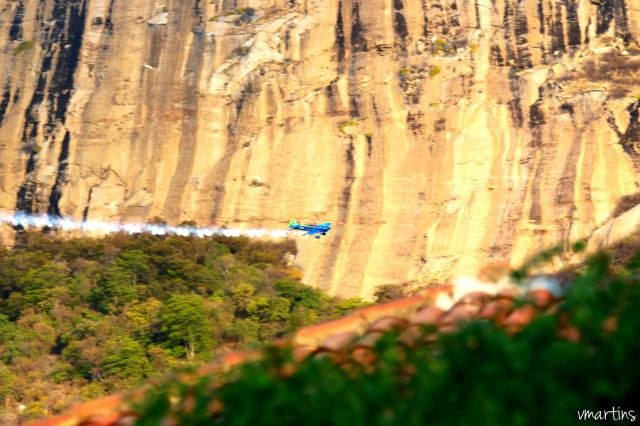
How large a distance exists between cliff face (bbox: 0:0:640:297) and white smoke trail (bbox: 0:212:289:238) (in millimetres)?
429

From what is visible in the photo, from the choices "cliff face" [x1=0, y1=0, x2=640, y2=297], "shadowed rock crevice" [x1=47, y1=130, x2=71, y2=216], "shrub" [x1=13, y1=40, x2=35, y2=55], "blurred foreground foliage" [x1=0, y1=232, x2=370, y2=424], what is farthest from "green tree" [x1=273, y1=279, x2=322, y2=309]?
"shrub" [x1=13, y1=40, x2=35, y2=55]

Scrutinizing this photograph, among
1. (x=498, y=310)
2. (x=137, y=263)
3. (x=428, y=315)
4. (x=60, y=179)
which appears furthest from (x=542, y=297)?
(x=60, y=179)

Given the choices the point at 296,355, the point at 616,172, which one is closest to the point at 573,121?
the point at 616,172

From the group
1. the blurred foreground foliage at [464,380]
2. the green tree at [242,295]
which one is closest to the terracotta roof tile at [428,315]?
the blurred foreground foliage at [464,380]

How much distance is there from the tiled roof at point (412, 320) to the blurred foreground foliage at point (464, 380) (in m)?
0.22

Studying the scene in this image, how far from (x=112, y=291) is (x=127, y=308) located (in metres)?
1.75

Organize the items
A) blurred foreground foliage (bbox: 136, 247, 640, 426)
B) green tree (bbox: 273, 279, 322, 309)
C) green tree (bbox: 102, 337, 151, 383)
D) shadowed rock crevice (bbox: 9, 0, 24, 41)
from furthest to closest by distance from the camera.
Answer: shadowed rock crevice (bbox: 9, 0, 24, 41) → green tree (bbox: 273, 279, 322, 309) → green tree (bbox: 102, 337, 151, 383) → blurred foreground foliage (bbox: 136, 247, 640, 426)

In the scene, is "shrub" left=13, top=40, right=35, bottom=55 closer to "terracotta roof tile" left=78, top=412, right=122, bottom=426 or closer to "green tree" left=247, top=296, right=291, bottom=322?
"green tree" left=247, top=296, right=291, bottom=322

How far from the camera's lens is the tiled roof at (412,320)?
751 cm

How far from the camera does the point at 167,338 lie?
3972 centimetres

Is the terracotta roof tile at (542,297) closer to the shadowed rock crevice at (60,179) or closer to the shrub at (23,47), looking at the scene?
the shadowed rock crevice at (60,179)

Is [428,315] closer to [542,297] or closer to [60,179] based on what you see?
[542,297]

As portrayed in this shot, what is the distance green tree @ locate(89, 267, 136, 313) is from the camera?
152ft

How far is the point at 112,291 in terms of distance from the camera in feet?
154
